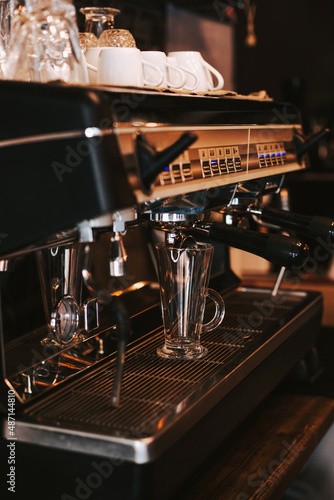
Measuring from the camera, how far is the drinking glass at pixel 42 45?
0.99 metres

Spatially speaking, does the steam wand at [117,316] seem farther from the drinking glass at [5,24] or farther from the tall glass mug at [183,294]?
the drinking glass at [5,24]

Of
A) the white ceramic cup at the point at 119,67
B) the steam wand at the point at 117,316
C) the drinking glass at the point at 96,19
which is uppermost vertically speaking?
the drinking glass at the point at 96,19

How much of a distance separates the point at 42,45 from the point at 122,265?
0.33 m

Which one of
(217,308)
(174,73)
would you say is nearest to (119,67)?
(174,73)

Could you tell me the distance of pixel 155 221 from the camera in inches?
47.4

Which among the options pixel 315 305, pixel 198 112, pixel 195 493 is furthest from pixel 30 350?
pixel 315 305

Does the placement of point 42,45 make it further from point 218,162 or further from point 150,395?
point 150,395

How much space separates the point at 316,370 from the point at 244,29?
4281 mm

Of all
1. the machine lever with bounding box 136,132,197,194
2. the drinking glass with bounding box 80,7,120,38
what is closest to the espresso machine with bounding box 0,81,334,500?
the machine lever with bounding box 136,132,197,194

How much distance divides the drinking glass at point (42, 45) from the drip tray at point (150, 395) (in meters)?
0.47

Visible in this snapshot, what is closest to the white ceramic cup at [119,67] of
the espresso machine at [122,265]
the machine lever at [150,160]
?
the espresso machine at [122,265]

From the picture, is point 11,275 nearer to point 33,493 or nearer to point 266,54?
point 33,493

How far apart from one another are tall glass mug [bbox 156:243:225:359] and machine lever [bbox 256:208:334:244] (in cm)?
26

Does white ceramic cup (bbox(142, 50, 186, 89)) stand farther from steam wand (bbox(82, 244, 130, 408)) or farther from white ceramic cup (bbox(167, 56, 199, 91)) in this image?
steam wand (bbox(82, 244, 130, 408))
